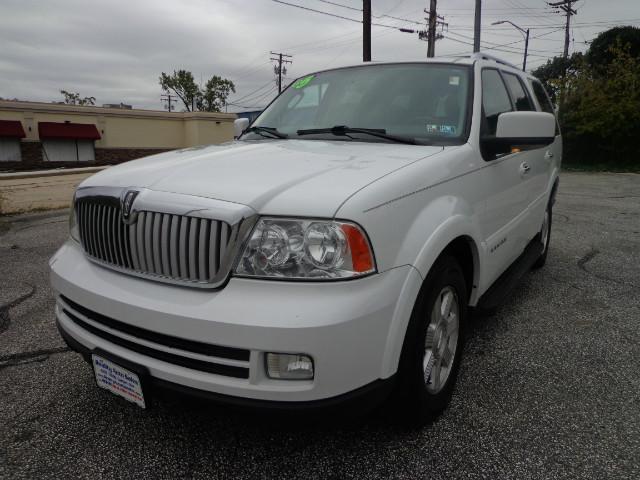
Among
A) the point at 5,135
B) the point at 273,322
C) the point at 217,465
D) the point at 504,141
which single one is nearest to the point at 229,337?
the point at 273,322

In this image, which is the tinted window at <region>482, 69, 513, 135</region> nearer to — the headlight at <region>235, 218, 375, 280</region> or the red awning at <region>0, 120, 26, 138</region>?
the headlight at <region>235, 218, 375, 280</region>

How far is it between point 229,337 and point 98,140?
1451 inches

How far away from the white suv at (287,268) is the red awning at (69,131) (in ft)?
113

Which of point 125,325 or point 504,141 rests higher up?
point 504,141

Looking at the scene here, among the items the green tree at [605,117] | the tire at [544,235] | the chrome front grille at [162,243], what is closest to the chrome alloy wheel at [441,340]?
the chrome front grille at [162,243]

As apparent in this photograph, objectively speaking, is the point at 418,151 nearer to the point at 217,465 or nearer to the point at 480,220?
the point at 480,220

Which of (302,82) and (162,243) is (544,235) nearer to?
(302,82)

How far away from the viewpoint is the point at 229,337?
62.2 inches

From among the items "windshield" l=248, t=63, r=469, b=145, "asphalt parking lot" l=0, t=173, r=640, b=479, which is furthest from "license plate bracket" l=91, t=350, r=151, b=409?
"windshield" l=248, t=63, r=469, b=145

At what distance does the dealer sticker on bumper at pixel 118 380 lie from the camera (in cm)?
180

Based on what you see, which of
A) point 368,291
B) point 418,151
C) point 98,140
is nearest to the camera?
point 368,291

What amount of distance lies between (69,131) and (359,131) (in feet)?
115

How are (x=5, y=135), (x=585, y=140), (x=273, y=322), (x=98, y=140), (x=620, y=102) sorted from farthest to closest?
(x=98, y=140) → (x=5, y=135) → (x=585, y=140) → (x=620, y=102) → (x=273, y=322)

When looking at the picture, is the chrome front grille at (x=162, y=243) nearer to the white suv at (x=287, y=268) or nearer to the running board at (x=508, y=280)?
the white suv at (x=287, y=268)
